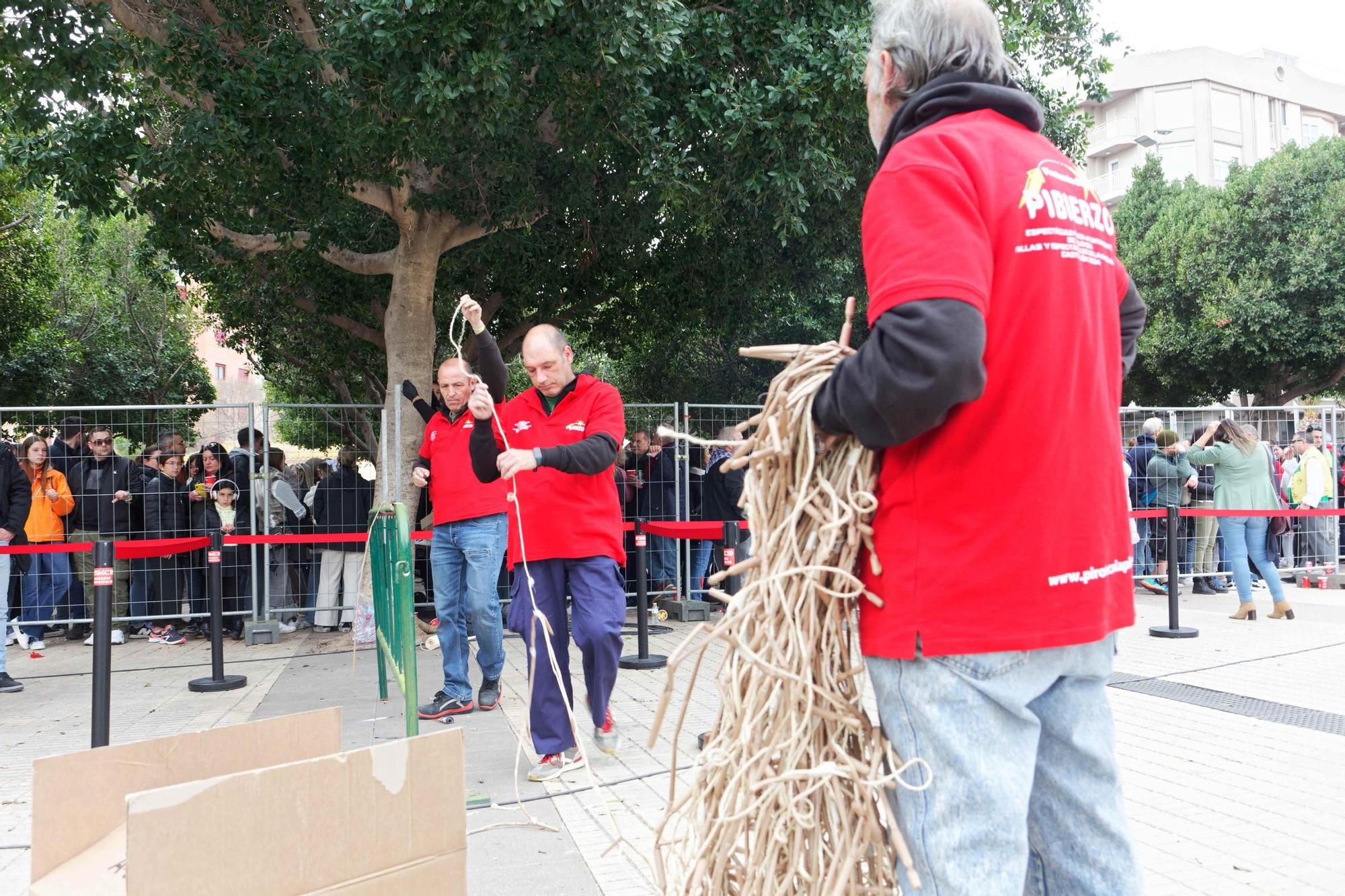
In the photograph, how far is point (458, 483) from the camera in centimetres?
604

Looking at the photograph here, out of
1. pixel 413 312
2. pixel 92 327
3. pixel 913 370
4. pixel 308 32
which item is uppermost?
pixel 92 327

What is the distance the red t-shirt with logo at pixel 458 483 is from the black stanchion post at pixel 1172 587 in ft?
18.7

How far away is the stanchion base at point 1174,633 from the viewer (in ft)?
28.7

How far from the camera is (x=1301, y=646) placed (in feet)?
27.5

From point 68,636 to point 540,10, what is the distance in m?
8.16

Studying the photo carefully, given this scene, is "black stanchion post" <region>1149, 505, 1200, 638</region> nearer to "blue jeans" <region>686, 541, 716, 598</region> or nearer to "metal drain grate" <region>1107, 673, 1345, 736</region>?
"metal drain grate" <region>1107, 673, 1345, 736</region>

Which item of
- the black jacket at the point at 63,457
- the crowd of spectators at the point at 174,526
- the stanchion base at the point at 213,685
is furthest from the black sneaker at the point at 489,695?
the black jacket at the point at 63,457

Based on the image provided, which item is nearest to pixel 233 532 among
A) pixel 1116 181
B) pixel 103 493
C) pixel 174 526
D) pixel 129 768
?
pixel 174 526

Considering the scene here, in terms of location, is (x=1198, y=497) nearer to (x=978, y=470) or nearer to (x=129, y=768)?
(x=978, y=470)

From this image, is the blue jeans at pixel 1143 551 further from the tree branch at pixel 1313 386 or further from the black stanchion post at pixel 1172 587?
the tree branch at pixel 1313 386

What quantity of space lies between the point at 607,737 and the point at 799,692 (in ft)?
11.2

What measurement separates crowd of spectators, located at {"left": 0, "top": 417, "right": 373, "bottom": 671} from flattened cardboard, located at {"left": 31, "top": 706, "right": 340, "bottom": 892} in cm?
772

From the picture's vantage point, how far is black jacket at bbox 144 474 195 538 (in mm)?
10062

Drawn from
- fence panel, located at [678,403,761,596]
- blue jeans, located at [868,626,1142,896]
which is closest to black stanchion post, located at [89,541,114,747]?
blue jeans, located at [868,626,1142,896]
